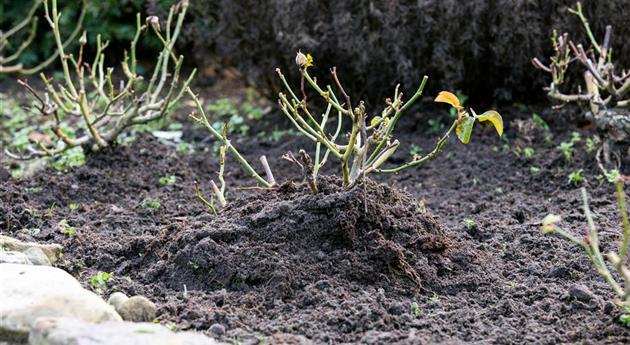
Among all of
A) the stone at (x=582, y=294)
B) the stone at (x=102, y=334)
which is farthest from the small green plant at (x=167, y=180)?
the stone at (x=582, y=294)

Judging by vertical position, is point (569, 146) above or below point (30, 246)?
below

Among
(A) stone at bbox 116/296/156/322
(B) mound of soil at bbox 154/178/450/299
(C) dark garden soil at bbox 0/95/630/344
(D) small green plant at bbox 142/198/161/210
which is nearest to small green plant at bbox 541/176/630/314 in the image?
(C) dark garden soil at bbox 0/95/630/344

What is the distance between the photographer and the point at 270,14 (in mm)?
6785

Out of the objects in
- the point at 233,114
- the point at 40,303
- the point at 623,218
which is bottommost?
the point at 233,114

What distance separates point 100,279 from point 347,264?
39.0 inches

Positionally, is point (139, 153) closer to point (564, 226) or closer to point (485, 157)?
point (485, 157)

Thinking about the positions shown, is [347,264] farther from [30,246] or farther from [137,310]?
[30,246]

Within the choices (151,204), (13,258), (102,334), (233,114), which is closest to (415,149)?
(151,204)

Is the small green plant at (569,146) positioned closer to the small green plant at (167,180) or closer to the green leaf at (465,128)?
the green leaf at (465,128)

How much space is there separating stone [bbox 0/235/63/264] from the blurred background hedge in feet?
9.78

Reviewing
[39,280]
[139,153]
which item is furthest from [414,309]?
[139,153]

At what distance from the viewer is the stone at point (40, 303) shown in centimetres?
303

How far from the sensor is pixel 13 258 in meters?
3.71

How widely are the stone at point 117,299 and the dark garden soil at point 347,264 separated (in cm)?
15
